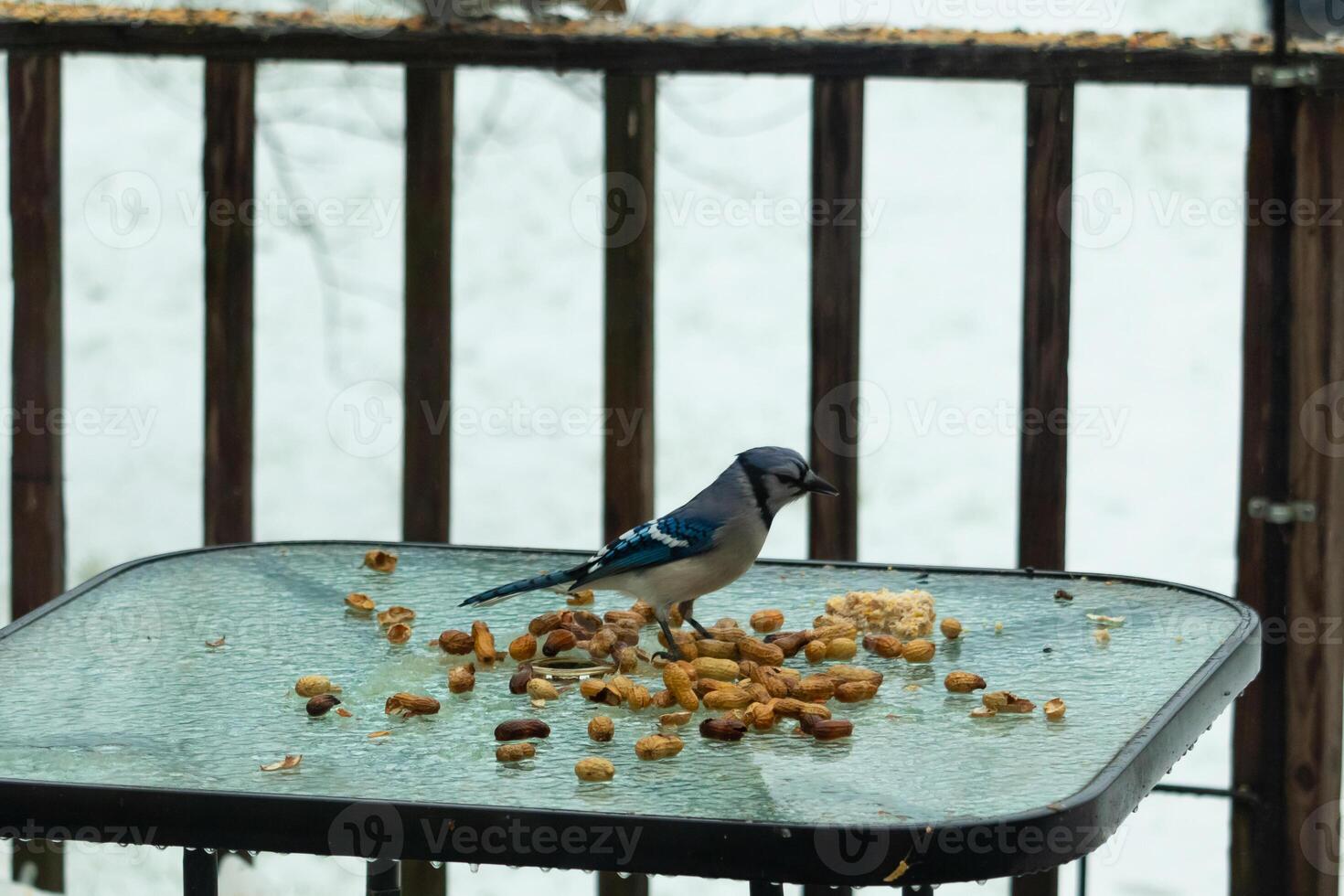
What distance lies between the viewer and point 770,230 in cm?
689

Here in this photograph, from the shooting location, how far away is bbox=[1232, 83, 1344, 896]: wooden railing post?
118 inches

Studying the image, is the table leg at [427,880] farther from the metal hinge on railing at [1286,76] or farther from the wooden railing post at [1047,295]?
the metal hinge on railing at [1286,76]

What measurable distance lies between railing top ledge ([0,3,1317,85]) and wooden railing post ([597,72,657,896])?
0.31 feet

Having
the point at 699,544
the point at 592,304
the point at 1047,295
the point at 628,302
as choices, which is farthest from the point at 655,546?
the point at 592,304

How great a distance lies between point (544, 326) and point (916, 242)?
138 cm

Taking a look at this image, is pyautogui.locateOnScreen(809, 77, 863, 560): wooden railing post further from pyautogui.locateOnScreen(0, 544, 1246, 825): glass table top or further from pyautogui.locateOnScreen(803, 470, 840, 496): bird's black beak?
pyautogui.locateOnScreen(803, 470, 840, 496): bird's black beak

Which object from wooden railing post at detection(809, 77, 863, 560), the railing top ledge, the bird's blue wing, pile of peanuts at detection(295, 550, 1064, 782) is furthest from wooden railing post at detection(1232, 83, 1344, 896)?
the bird's blue wing

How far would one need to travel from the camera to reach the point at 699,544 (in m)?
2.20

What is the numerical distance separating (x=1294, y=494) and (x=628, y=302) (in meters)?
1.21

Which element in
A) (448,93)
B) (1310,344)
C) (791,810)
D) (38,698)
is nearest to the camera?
(791,810)

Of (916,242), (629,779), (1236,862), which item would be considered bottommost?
(1236,862)

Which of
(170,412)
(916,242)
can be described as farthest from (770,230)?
(170,412)

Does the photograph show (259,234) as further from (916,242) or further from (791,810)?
(791,810)

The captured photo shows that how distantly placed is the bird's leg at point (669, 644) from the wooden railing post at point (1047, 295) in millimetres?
1063
